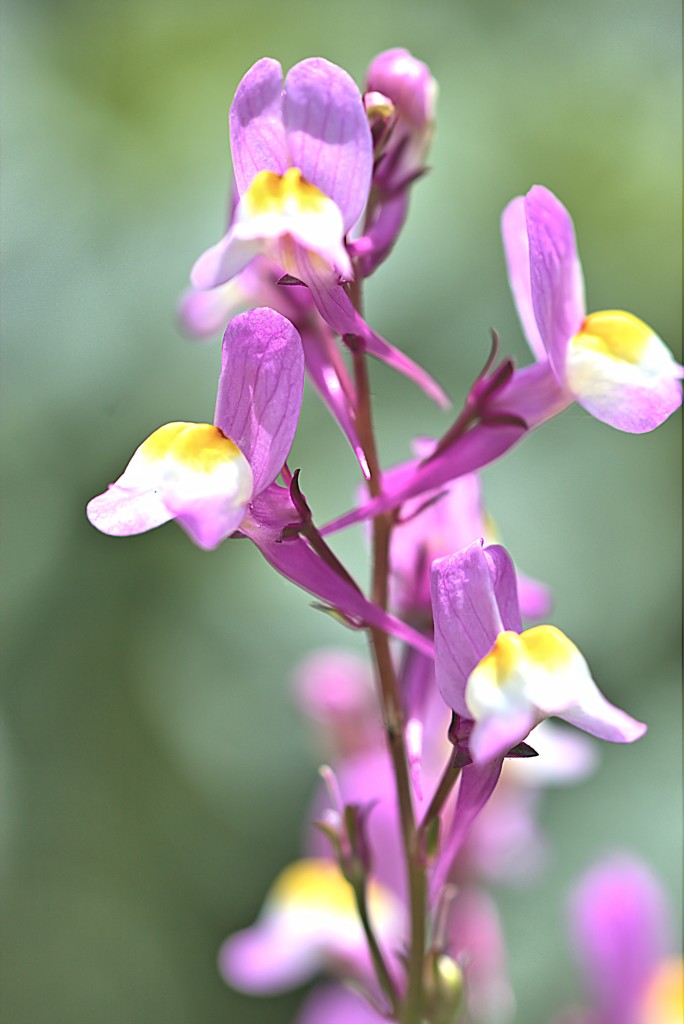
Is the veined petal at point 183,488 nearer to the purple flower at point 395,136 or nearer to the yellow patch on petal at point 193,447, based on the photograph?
the yellow patch on petal at point 193,447

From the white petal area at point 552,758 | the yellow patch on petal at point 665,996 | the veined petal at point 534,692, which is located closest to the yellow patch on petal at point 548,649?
the veined petal at point 534,692

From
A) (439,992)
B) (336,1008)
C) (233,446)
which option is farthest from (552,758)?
(233,446)

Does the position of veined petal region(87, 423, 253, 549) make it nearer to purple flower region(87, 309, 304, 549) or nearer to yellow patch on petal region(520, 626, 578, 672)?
purple flower region(87, 309, 304, 549)

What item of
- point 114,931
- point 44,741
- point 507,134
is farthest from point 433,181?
point 114,931

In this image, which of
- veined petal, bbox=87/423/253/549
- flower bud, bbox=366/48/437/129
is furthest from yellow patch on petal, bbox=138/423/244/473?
flower bud, bbox=366/48/437/129

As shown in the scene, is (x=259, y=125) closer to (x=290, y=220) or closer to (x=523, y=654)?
(x=290, y=220)

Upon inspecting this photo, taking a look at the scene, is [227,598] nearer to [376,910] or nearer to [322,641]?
[322,641]
